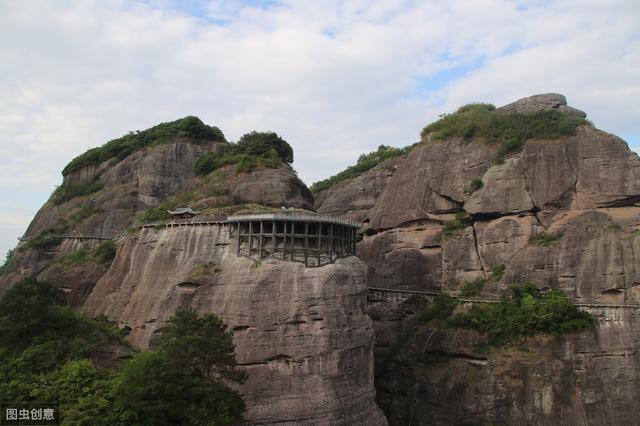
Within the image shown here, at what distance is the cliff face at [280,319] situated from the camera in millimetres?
28641

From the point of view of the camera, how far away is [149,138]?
2248 inches

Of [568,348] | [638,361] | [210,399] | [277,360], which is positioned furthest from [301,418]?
[638,361]

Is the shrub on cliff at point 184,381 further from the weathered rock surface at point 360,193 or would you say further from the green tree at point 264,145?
the weathered rock surface at point 360,193

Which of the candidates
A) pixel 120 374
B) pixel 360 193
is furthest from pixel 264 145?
pixel 120 374

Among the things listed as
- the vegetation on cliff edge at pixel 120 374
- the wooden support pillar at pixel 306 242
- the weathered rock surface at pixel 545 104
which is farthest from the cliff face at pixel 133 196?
the weathered rock surface at pixel 545 104


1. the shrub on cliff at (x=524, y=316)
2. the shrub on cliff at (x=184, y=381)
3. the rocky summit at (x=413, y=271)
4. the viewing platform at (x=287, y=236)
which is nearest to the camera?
the shrub on cliff at (x=184, y=381)

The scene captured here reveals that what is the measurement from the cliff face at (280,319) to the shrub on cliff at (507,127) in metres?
18.4

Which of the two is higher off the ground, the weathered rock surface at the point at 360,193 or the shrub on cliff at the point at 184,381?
the weathered rock surface at the point at 360,193

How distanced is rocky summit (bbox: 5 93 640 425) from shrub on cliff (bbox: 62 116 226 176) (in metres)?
3.11

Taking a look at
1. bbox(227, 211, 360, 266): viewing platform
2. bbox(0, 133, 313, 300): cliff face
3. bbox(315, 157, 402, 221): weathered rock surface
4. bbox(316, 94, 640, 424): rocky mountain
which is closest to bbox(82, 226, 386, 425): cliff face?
bbox(227, 211, 360, 266): viewing platform

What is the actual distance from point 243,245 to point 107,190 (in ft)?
92.0

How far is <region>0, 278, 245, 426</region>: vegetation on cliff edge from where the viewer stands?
907 inches

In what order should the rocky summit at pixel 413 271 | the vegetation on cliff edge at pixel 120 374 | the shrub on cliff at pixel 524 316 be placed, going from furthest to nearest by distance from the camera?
the shrub on cliff at pixel 524 316
the rocky summit at pixel 413 271
the vegetation on cliff edge at pixel 120 374

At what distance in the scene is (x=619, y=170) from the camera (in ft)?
125
